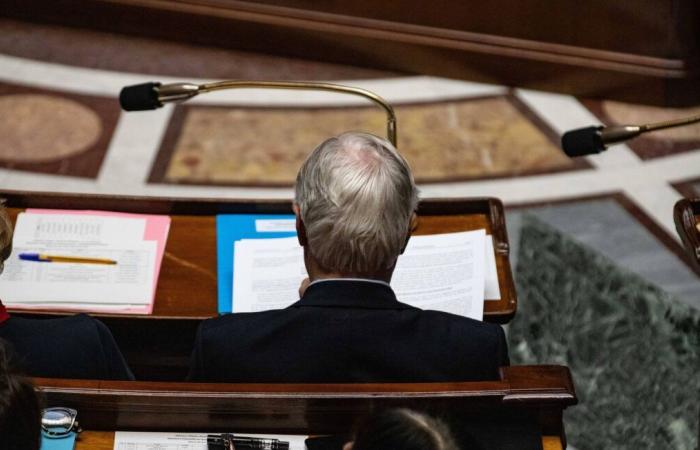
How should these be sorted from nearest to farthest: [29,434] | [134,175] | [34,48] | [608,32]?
1. [29,434]
2. [134,175]
3. [608,32]
4. [34,48]

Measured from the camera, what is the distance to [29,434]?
1810 millimetres

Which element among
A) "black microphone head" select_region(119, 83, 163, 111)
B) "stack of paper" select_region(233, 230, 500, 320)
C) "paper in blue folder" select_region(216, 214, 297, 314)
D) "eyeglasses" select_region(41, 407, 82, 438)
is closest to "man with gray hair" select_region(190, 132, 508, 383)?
"eyeglasses" select_region(41, 407, 82, 438)

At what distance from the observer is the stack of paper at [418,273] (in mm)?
2945

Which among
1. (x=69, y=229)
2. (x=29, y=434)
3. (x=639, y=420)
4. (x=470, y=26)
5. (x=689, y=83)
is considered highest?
(x=470, y=26)

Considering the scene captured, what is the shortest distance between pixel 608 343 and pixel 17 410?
2.89m

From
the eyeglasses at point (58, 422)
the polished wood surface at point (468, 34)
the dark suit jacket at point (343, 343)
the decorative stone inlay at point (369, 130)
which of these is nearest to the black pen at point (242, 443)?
the dark suit jacket at point (343, 343)

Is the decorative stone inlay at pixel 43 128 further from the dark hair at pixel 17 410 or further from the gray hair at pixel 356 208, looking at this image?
the dark hair at pixel 17 410

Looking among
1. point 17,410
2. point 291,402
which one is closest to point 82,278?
point 291,402

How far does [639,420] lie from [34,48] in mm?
4036

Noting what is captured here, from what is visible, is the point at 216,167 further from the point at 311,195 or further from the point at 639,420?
the point at 311,195

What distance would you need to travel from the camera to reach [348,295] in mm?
2434

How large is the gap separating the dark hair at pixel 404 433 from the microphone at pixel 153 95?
159 cm

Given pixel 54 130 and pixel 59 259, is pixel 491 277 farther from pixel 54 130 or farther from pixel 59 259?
pixel 54 130

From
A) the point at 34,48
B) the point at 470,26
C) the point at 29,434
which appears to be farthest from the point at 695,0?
the point at 29,434
